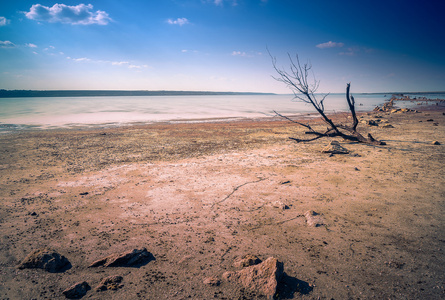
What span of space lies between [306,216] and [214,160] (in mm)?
5008

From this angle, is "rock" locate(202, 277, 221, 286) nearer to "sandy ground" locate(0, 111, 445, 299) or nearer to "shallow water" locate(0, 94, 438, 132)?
"sandy ground" locate(0, 111, 445, 299)

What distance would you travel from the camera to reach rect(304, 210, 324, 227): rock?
14.3 feet

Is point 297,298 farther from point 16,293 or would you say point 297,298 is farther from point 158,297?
point 16,293

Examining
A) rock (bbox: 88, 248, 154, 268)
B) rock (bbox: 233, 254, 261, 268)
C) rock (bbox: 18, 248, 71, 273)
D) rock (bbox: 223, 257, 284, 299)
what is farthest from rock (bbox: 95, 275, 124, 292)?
rock (bbox: 233, 254, 261, 268)

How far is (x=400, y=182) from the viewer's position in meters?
6.23

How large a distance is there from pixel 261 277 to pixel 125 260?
2113mm

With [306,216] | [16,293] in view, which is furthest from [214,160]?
[16,293]

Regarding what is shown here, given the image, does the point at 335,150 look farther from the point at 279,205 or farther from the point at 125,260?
the point at 125,260

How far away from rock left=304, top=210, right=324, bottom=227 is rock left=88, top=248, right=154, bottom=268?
3149 mm

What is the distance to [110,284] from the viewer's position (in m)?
3.00

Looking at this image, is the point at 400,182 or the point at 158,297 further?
the point at 400,182

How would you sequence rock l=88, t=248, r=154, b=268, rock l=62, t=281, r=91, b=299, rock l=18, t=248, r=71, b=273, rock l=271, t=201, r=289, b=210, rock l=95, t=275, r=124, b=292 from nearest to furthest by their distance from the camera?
rock l=62, t=281, r=91, b=299 → rock l=95, t=275, r=124, b=292 → rock l=18, t=248, r=71, b=273 → rock l=88, t=248, r=154, b=268 → rock l=271, t=201, r=289, b=210

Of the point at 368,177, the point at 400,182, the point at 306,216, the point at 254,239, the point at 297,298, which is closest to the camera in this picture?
the point at 297,298

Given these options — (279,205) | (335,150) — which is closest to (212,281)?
(279,205)
